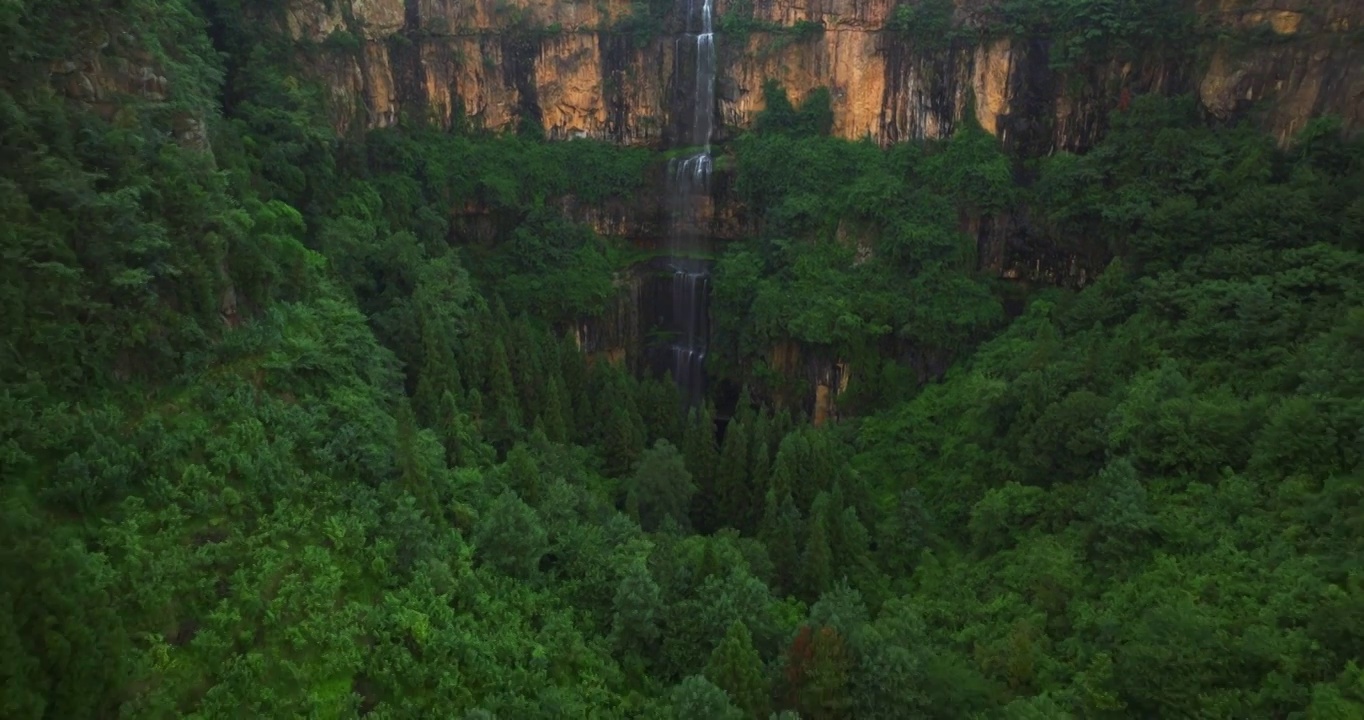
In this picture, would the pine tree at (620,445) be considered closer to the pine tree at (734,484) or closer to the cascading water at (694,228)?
the pine tree at (734,484)

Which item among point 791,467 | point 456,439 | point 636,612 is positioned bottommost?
point 791,467

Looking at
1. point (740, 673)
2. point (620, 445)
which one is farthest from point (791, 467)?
point (740, 673)

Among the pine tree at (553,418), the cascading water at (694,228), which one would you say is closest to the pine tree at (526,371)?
the pine tree at (553,418)

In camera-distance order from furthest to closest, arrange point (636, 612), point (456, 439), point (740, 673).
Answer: point (456, 439) → point (636, 612) → point (740, 673)

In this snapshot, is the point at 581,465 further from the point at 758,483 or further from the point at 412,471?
the point at 412,471

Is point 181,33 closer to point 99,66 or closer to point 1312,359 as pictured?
point 99,66

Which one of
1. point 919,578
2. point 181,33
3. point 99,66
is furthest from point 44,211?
point 919,578

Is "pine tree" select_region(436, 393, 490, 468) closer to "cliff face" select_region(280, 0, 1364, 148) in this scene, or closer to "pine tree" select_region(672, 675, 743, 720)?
A: "pine tree" select_region(672, 675, 743, 720)
